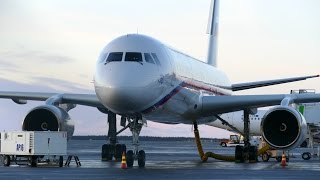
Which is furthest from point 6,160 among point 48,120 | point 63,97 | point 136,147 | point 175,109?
point 175,109

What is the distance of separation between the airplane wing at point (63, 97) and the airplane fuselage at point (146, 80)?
2663 mm

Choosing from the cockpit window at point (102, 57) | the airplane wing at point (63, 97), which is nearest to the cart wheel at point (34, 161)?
the airplane wing at point (63, 97)

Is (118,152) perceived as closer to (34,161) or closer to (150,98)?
(34,161)

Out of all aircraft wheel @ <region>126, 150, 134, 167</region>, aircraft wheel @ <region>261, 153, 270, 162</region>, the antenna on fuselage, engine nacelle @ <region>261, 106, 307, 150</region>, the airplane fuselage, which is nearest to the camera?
the airplane fuselage

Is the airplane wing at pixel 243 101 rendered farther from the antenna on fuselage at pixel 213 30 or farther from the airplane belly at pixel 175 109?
the antenna on fuselage at pixel 213 30

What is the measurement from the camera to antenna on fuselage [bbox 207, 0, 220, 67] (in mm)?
47062

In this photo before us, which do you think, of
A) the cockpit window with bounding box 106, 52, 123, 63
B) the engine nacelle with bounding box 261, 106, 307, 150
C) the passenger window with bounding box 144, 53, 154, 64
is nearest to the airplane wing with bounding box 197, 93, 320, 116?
the engine nacelle with bounding box 261, 106, 307, 150

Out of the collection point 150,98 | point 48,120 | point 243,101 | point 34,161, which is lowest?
point 34,161

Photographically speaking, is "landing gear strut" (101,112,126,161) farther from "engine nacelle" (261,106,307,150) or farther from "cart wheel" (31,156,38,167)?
"engine nacelle" (261,106,307,150)

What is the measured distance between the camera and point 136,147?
27.8 metres

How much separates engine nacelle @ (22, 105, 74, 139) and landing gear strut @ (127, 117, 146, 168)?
3.92 meters

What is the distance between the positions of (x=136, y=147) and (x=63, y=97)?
653 centimetres

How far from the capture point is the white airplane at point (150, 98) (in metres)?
26.8

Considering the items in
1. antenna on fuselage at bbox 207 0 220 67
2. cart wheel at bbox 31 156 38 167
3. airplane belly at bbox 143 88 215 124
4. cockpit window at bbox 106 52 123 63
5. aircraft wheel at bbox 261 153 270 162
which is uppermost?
antenna on fuselage at bbox 207 0 220 67
